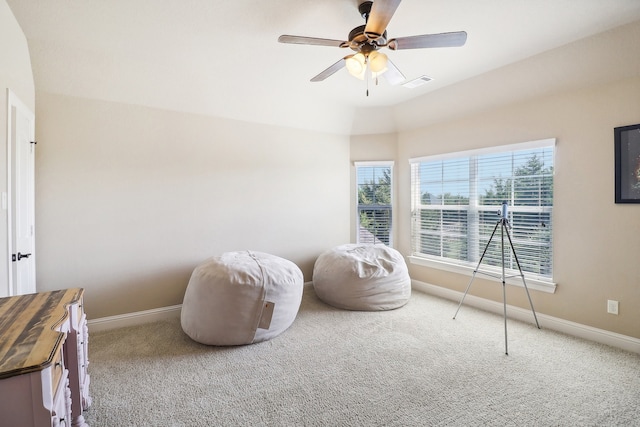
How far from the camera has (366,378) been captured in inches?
90.2

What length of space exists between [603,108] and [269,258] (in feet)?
11.5

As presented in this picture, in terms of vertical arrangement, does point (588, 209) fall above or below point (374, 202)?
below

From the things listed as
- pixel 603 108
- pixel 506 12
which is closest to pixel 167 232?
pixel 506 12

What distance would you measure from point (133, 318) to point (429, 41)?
3.73 m

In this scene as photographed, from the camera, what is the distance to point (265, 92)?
12.2ft

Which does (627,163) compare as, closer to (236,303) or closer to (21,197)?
(236,303)

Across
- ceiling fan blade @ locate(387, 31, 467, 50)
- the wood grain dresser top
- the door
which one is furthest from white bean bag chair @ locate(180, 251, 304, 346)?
ceiling fan blade @ locate(387, 31, 467, 50)

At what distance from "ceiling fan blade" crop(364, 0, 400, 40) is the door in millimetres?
2509

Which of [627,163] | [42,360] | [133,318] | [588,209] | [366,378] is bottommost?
[366,378]

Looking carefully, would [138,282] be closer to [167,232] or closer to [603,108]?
[167,232]

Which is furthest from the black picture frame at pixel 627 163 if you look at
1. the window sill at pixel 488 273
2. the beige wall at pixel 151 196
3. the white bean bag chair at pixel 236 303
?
the beige wall at pixel 151 196

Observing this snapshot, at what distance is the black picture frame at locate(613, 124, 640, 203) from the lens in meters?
2.62

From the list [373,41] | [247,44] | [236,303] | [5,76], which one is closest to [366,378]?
[236,303]

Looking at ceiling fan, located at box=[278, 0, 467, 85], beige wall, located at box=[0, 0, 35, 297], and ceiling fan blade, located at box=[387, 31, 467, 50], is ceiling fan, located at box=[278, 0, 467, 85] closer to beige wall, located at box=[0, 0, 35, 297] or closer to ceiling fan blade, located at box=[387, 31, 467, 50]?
ceiling fan blade, located at box=[387, 31, 467, 50]
